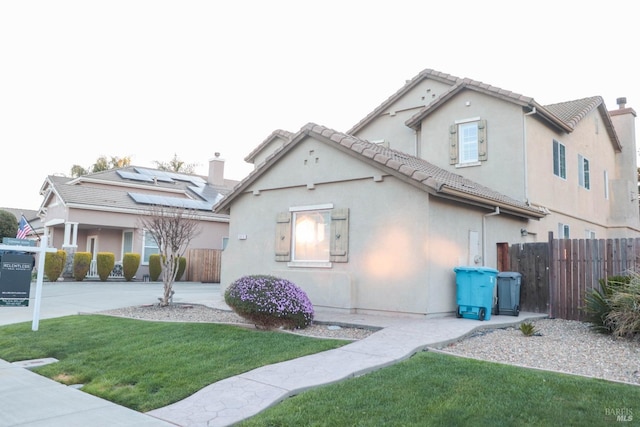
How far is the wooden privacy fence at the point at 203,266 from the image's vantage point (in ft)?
83.9

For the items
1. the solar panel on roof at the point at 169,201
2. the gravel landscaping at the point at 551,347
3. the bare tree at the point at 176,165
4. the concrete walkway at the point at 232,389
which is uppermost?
the bare tree at the point at 176,165

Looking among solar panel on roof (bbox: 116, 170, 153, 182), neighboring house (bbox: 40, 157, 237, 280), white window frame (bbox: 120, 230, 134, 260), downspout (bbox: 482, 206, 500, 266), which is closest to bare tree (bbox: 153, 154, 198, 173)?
neighboring house (bbox: 40, 157, 237, 280)

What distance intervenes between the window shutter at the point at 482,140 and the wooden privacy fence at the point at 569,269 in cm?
396

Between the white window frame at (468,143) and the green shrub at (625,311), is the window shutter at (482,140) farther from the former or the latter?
the green shrub at (625,311)

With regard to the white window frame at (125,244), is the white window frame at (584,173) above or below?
above

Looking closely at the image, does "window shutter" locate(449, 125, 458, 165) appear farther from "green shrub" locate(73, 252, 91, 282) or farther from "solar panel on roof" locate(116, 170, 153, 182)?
"solar panel on roof" locate(116, 170, 153, 182)

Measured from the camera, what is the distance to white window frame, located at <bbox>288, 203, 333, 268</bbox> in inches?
475

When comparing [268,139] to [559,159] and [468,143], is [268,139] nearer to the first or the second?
[468,143]

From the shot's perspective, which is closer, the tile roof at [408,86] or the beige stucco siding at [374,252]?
the beige stucco siding at [374,252]

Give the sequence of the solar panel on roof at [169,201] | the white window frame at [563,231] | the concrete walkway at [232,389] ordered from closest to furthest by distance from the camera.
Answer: the concrete walkway at [232,389], the white window frame at [563,231], the solar panel on roof at [169,201]

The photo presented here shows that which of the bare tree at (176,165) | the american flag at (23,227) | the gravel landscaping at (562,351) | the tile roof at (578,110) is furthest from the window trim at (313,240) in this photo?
the bare tree at (176,165)

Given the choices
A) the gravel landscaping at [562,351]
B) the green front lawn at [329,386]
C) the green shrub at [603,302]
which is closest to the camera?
the green front lawn at [329,386]

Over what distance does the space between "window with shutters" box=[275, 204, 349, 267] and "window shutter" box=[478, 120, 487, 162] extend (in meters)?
6.10

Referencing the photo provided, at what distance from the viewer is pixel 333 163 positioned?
39.6ft
